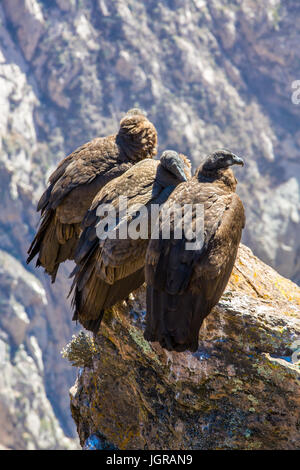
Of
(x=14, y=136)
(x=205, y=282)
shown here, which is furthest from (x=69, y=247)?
(x=14, y=136)

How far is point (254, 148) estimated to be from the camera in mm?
75625

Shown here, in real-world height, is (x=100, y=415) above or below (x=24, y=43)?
below

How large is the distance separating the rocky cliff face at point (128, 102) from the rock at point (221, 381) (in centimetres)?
6285

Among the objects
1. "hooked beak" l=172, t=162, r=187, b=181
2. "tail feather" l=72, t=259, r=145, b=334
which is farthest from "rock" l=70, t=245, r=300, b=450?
"hooked beak" l=172, t=162, r=187, b=181

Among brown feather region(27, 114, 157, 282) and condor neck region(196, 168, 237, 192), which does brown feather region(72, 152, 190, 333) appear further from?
brown feather region(27, 114, 157, 282)

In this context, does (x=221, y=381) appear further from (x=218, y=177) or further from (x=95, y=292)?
(x=218, y=177)

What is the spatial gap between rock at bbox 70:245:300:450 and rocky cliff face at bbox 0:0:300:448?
6285 centimetres

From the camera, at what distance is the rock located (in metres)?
5.62

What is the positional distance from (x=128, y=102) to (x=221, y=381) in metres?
71.2

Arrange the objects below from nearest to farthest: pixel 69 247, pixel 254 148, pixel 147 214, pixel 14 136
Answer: pixel 147 214 < pixel 69 247 < pixel 14 136 < pixel 254 148

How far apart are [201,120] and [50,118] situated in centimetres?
1909

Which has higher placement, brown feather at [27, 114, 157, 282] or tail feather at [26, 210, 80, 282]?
brown feather at [27, 114, 157, 282]

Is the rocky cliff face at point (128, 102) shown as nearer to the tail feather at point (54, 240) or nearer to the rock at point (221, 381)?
the tail feather at point (54, 240)
